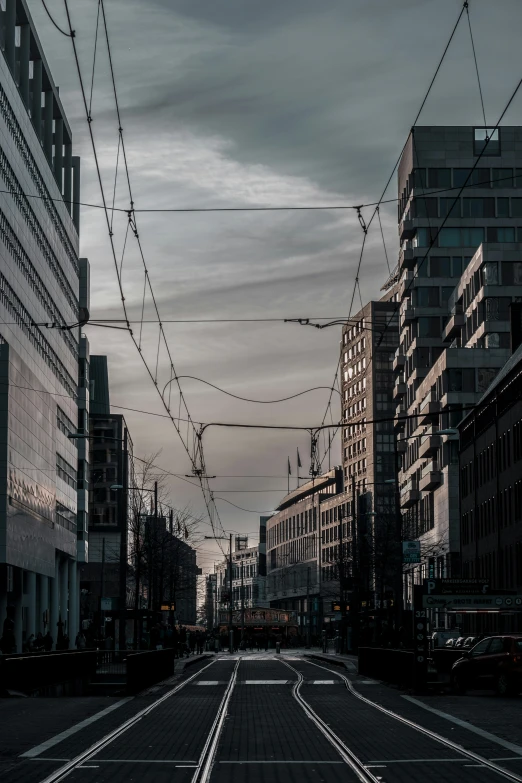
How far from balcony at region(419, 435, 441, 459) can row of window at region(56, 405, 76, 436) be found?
26.3m

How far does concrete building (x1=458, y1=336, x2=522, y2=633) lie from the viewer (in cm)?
6731

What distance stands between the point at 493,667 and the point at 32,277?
5703 cm

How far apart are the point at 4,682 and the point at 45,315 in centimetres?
6029

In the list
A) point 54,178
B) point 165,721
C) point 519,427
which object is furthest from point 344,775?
point 54,178

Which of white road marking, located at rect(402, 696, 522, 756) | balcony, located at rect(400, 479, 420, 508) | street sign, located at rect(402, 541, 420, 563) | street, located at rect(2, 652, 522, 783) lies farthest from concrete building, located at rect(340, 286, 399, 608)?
street, located at rect(2, 652, 522, 783)

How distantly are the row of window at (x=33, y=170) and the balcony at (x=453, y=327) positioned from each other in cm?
3002

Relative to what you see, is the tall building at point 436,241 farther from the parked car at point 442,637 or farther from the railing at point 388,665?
the railing at point 388,665

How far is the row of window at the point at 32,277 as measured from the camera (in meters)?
72.2

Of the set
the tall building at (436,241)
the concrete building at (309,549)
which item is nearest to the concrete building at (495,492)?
the tall building at (436,241)

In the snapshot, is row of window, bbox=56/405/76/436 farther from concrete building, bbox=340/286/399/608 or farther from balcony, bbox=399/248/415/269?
concrete building, bbox=340/286/399/608

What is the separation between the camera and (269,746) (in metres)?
18.5

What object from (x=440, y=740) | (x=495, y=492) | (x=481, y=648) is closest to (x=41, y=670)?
(x=481, y=648)

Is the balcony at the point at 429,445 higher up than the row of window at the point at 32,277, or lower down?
lower down

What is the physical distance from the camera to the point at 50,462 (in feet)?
286
